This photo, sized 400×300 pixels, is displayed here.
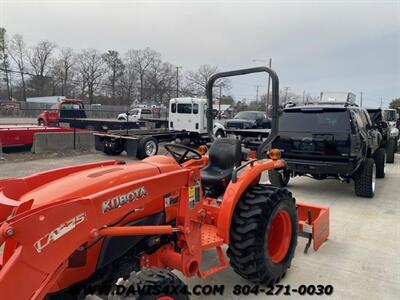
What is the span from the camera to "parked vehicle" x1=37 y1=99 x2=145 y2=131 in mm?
17297

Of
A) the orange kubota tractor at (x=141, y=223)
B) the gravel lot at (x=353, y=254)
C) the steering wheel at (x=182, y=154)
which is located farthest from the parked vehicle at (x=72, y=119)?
the orange kubota tractor at (x=141, y=223)

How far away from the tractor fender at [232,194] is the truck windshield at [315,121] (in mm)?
3584

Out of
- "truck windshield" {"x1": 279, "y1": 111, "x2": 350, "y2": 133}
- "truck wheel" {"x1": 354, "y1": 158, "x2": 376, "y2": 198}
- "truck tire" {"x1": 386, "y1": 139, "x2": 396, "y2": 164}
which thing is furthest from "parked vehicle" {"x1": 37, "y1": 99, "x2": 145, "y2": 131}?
"truck wheel" {"x1": 354, "y1": 158, "x2": 376, "y2": 198}

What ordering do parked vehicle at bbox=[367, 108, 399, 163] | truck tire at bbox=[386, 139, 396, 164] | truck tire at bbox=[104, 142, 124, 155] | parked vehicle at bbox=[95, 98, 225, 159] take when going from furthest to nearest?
truck tire at bbox=[104, 142, 124, 155] < parked vehicle at bbox=[95, 98, 225, 159] < truck tire at bbox=[386, 139, 396, 164] < parked vehicle at bbox=[367, 108, 399, 163]

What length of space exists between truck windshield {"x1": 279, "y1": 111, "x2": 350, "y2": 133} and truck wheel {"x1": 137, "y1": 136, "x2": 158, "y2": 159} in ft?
19.3

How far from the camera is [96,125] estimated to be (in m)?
17.4

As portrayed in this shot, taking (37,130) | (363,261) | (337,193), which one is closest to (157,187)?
(363,261)

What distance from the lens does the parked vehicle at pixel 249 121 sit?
21.9 metres

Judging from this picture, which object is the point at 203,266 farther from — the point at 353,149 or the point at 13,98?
the point at 13,98

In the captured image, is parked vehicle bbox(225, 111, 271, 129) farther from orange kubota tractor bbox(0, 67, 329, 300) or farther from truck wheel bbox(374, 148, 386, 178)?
orange kubota tractor bbox(0, 67, 329, 300)

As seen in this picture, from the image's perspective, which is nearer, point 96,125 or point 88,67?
point 96,125

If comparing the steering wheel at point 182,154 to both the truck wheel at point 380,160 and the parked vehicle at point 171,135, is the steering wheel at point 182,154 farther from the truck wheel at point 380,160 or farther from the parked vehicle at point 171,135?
the parked vehicle at point 171,135

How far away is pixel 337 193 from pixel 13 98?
65.7 meters

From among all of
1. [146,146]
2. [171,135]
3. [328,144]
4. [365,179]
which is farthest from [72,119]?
[365,179]
